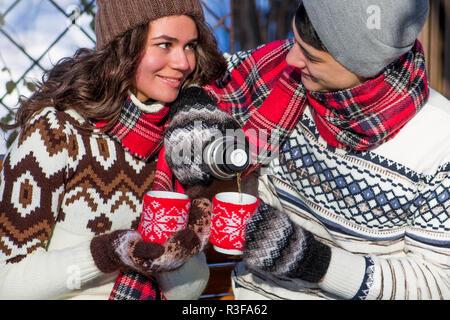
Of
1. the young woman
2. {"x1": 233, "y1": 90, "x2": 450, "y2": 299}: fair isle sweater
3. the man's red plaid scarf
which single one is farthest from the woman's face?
{"x1": 233, "y1": 90, "x2": 450, "y2": 299}: fair isle sweater

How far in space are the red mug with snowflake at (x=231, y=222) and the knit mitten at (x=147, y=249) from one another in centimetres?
8

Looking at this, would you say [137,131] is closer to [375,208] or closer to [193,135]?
[193,135]

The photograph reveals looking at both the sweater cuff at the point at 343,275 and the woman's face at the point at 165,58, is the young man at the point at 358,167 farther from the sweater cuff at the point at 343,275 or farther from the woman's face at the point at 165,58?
the woman's face at the point at 165,58

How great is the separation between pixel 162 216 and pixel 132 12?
24.6 inches

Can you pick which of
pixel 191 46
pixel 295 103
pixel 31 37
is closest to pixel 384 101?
pixel 295 103

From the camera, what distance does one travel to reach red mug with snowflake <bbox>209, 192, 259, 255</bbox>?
4.13ft

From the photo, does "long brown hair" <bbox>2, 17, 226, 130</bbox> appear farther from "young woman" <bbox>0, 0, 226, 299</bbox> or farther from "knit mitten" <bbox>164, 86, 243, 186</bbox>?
"knit mitten" <bbox>164, 86, 243, 186</bbox>

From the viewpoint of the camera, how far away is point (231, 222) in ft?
4.13

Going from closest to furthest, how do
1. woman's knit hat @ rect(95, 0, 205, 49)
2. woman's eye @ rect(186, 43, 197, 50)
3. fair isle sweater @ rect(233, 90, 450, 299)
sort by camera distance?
fair isle sweater @ rect(233, 90, 450, 299) < woman's knit hat @ rect(95, 0, 205, 49) < woman's eye @ rect(186, 43, 197, 50)

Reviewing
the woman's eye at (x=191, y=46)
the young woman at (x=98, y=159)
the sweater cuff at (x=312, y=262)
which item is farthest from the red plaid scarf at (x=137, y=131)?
the sweater cuff at (x=312, y=262)

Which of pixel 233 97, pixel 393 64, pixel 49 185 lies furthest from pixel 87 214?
pixel 393 64

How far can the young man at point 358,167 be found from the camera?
1.26 m

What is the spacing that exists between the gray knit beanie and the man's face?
3 centimetres
